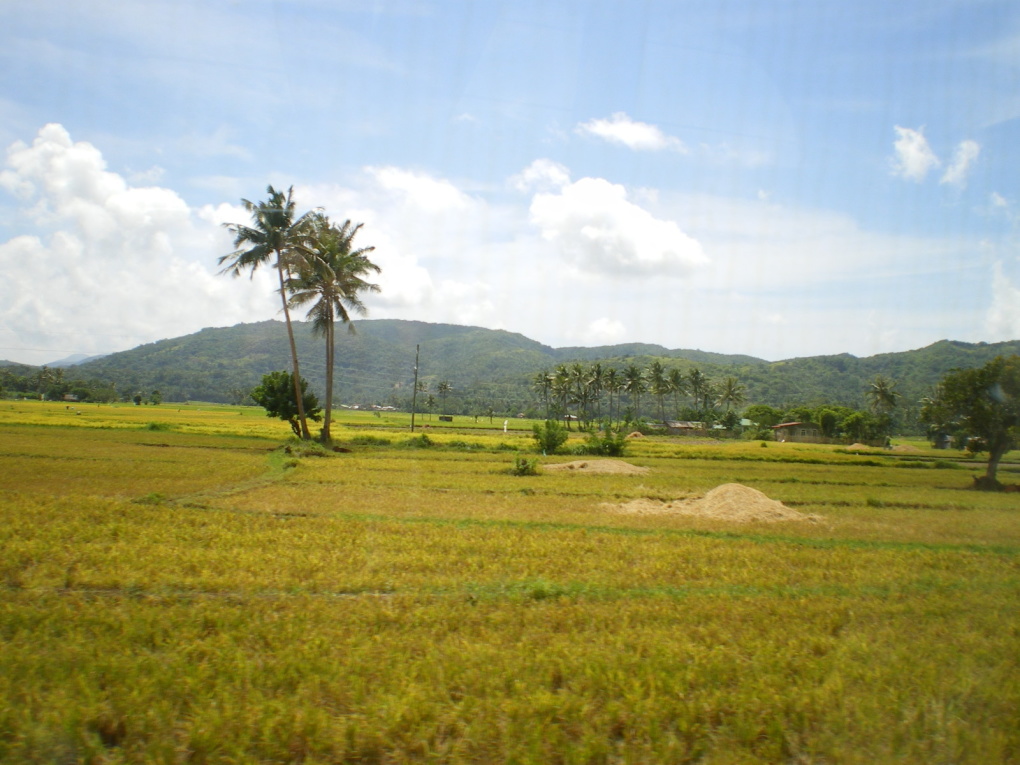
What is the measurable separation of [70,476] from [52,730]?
1811 cm

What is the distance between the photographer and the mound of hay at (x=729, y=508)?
1683cm

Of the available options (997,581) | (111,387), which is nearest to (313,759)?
(997,581)

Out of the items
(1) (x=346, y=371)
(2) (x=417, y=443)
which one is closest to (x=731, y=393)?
(2) (x=417, y=443)

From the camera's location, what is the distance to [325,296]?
35750 mm

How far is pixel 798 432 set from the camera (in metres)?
86.2

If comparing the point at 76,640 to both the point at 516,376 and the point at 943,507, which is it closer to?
the point at 943,507

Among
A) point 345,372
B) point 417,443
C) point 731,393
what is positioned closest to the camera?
point 417,443

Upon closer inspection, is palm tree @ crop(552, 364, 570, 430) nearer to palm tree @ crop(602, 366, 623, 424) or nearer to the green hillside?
palm tree @ crop(602, 366, 623, 424)

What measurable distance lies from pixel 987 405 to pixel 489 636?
26301mm

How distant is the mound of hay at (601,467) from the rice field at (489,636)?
13591mm

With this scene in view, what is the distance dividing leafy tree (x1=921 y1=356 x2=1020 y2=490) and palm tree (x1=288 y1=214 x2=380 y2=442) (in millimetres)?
28263

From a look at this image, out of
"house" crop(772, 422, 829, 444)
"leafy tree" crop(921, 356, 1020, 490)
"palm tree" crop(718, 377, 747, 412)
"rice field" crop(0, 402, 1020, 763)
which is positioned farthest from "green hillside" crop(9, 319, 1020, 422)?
"rice field" crop(0, 402, 1020, 763)

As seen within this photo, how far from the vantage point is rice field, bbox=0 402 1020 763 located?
482cm

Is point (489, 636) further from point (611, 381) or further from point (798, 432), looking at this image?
point (611, 381)
